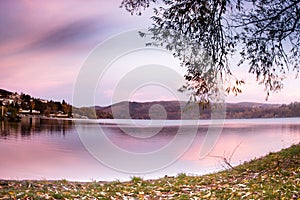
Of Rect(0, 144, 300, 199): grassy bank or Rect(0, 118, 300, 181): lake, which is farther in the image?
Rect(0, 118, 300, 181): lake

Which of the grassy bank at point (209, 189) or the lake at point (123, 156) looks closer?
the grassy bank at point (209, 189)

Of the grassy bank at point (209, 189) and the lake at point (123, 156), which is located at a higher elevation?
the grassy bank at point (209, 189)

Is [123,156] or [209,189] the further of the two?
[123,156]

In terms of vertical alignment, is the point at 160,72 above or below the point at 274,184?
above

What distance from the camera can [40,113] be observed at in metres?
30.7

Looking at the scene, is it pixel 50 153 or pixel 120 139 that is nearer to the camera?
pixel 50 153

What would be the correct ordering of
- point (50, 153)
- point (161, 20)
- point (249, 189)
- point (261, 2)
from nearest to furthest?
point (249, 189), point (161, 20), point (261, 2), point (50, 153)

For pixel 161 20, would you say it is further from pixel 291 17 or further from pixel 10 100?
pixel 10 100

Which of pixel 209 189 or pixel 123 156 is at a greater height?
pixel 209 189

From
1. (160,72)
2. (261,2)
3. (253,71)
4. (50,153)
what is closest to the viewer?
(261,2)

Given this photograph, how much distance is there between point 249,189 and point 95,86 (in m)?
5.08

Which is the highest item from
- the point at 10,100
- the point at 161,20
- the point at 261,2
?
the point at 261,2

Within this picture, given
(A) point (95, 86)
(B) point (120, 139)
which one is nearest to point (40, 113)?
(B) point (120, 139)

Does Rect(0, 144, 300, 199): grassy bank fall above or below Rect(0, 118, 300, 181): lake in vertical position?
above
